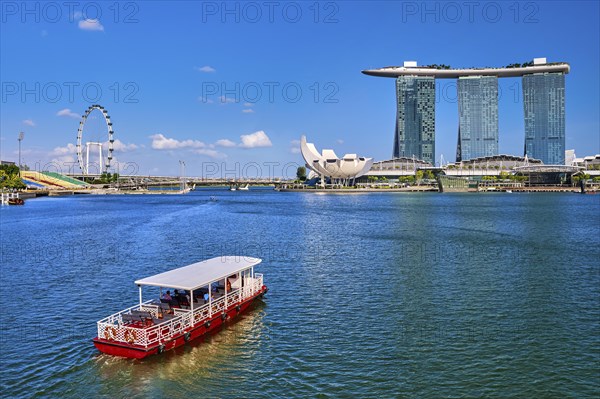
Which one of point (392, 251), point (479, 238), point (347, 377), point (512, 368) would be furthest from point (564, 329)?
point (479, 238)

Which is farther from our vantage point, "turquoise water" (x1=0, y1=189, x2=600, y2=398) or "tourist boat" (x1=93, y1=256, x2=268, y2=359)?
"tourist boat" (x1=93, y1=256, x2=268, y2=359)

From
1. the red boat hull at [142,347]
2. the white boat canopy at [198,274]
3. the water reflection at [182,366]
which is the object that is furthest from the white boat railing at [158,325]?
the white boat canopy at [198,274]

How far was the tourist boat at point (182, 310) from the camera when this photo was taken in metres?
18.6

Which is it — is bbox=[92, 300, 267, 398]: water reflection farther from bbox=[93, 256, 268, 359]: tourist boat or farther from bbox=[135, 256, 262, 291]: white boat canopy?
bbox=[135, 256, 262, 291]: white boat canopy

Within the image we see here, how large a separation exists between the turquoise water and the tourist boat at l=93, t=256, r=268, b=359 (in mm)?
633

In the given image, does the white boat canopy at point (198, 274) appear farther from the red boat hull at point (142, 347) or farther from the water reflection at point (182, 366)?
the water reflection at point (182, 366)

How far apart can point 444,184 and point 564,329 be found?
593ft

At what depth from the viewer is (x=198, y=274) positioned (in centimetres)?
2330

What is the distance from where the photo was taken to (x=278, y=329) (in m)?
22.4

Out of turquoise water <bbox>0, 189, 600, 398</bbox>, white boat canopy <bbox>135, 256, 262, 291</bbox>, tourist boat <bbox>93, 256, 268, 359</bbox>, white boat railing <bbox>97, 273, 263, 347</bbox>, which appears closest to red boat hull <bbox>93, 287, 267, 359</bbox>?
tourist boat <bbox>93, 256, 268, 359</bbox>

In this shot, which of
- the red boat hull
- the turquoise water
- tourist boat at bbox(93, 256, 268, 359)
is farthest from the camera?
tourist boat at bbox(93, 256, 268, 359)

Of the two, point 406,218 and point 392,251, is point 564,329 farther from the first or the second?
point 406,218

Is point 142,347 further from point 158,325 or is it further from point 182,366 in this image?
point 182,366

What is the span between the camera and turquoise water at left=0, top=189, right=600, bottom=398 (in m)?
16.7
